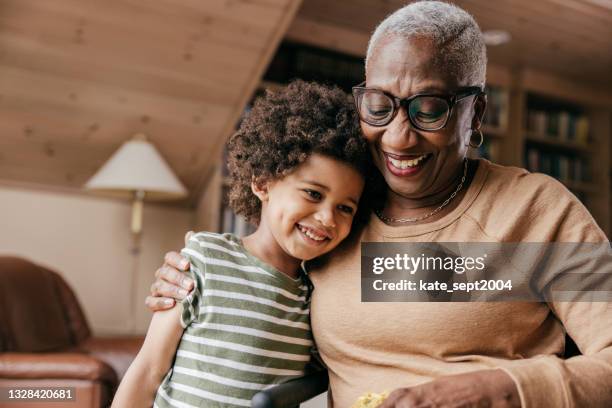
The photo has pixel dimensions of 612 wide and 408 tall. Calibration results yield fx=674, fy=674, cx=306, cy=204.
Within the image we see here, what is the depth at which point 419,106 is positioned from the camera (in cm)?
118

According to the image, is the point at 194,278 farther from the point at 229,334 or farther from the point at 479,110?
the point at 479,110

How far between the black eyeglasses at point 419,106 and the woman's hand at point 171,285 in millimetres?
449

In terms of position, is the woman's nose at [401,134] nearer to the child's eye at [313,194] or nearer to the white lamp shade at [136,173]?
the child's eye at [313,194]

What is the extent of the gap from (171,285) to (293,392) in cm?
30

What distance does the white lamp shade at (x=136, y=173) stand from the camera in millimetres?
3160

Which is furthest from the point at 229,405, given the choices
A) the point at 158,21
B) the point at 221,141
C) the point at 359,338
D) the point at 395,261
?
the point at 221,141

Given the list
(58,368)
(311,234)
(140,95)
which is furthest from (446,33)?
(140,95)

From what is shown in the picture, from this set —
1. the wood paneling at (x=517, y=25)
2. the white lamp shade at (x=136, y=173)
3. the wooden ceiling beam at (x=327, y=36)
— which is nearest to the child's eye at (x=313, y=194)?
the white lamp shade at (x=136, y=173)

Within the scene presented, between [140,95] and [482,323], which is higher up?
→ [140,95]

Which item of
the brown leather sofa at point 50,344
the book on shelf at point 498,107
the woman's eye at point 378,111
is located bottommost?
the brown leather sofa at point 50,344

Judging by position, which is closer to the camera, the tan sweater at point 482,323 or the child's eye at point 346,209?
the tan sweater at point 482,323

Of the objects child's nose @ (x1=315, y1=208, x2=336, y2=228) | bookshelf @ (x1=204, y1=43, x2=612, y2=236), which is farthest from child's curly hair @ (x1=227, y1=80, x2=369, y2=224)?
bookshelf @ (x1=204, y1=43, x2=612, y2=236)

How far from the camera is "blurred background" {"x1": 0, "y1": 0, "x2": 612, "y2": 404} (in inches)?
122

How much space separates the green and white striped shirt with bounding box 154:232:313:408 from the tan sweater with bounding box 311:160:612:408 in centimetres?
8
